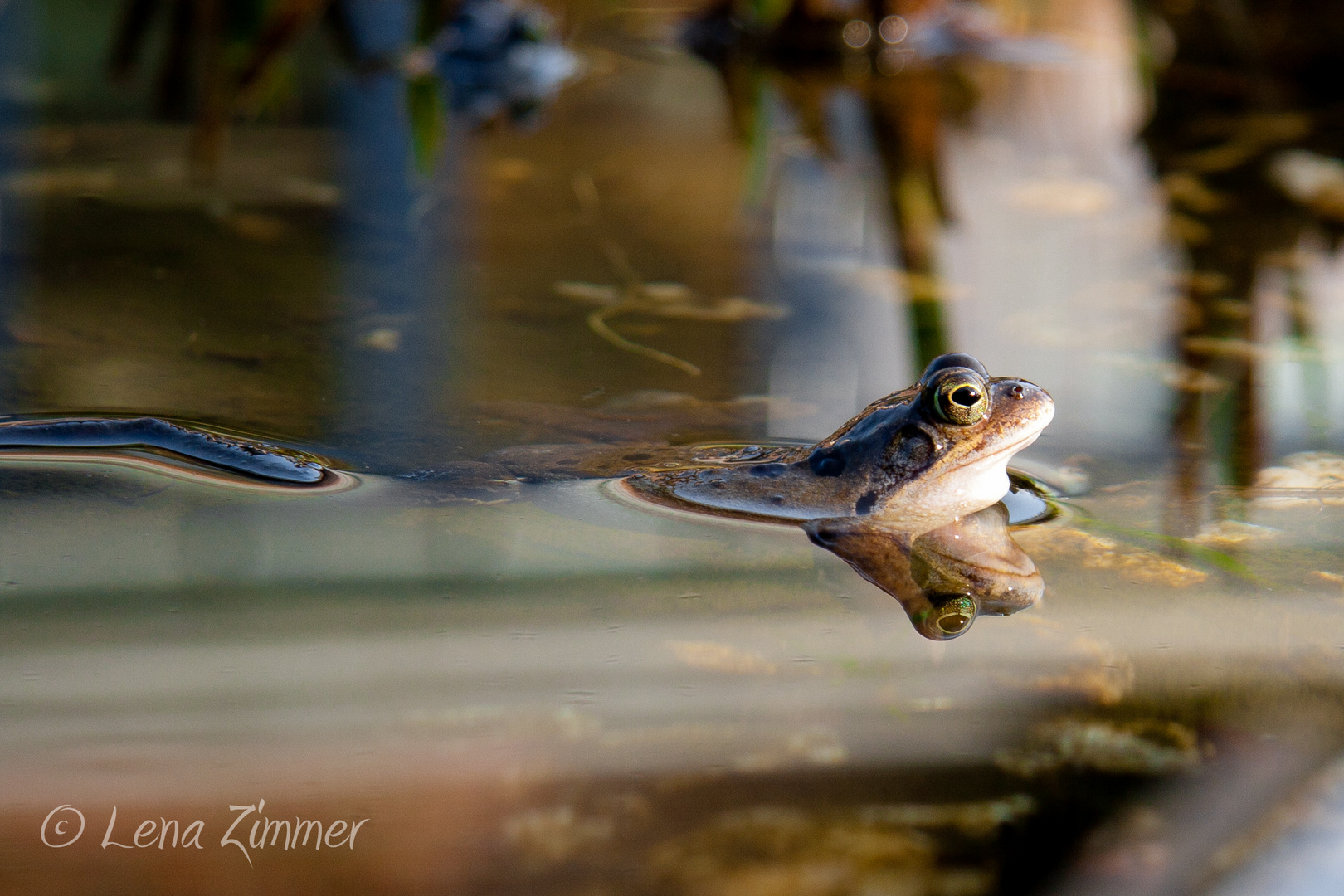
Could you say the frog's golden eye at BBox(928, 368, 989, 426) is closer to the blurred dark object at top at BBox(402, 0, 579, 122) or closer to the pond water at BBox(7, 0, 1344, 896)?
the pond water at BBox(7, 0, 1344, 896)

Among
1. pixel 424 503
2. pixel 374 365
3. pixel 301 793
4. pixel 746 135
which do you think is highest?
pixel 746 135

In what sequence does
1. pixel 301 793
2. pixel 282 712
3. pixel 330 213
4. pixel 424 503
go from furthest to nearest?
pixel 330 213, pixel 424 503, pixel 282 712, pixel 301 793

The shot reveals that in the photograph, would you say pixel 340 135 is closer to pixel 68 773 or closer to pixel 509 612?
pixel 509 612

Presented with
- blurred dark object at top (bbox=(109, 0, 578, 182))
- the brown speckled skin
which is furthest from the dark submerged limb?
blurred dark object at top (bbox=(109, 0, 578, 182))

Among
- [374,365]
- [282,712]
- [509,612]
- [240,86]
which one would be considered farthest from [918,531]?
[240,86]

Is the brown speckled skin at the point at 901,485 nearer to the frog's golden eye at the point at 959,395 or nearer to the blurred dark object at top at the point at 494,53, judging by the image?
the frog's golden eye at the point at 959,395
